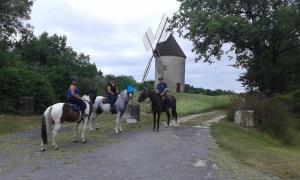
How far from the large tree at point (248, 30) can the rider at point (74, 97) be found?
63.3 ft

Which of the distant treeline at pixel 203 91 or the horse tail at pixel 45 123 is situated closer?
the horse tail at pixel 45 123

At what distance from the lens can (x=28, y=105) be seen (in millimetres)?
27219

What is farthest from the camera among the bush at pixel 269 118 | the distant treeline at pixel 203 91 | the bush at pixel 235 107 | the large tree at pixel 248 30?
the distant treeline at pixel 203 91

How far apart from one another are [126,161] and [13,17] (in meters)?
23.2

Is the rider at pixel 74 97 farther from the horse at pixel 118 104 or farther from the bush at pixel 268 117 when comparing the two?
the bush at pixel 268 117

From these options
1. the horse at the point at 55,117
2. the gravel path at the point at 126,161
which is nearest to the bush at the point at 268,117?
the gravel path at the point at 126,161

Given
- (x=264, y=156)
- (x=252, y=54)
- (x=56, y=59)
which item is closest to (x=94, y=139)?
(x=264, y=156)

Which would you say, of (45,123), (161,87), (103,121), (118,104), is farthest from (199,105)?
(45,123)

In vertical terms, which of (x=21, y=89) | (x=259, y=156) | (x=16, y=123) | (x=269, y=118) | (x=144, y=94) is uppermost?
(x=21, y=89)

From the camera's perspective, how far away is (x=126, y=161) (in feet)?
42.6

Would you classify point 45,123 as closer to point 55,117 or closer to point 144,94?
point 55,117

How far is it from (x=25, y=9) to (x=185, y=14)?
14519mm

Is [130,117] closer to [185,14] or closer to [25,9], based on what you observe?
[25,9]

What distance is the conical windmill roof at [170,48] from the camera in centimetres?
5851
